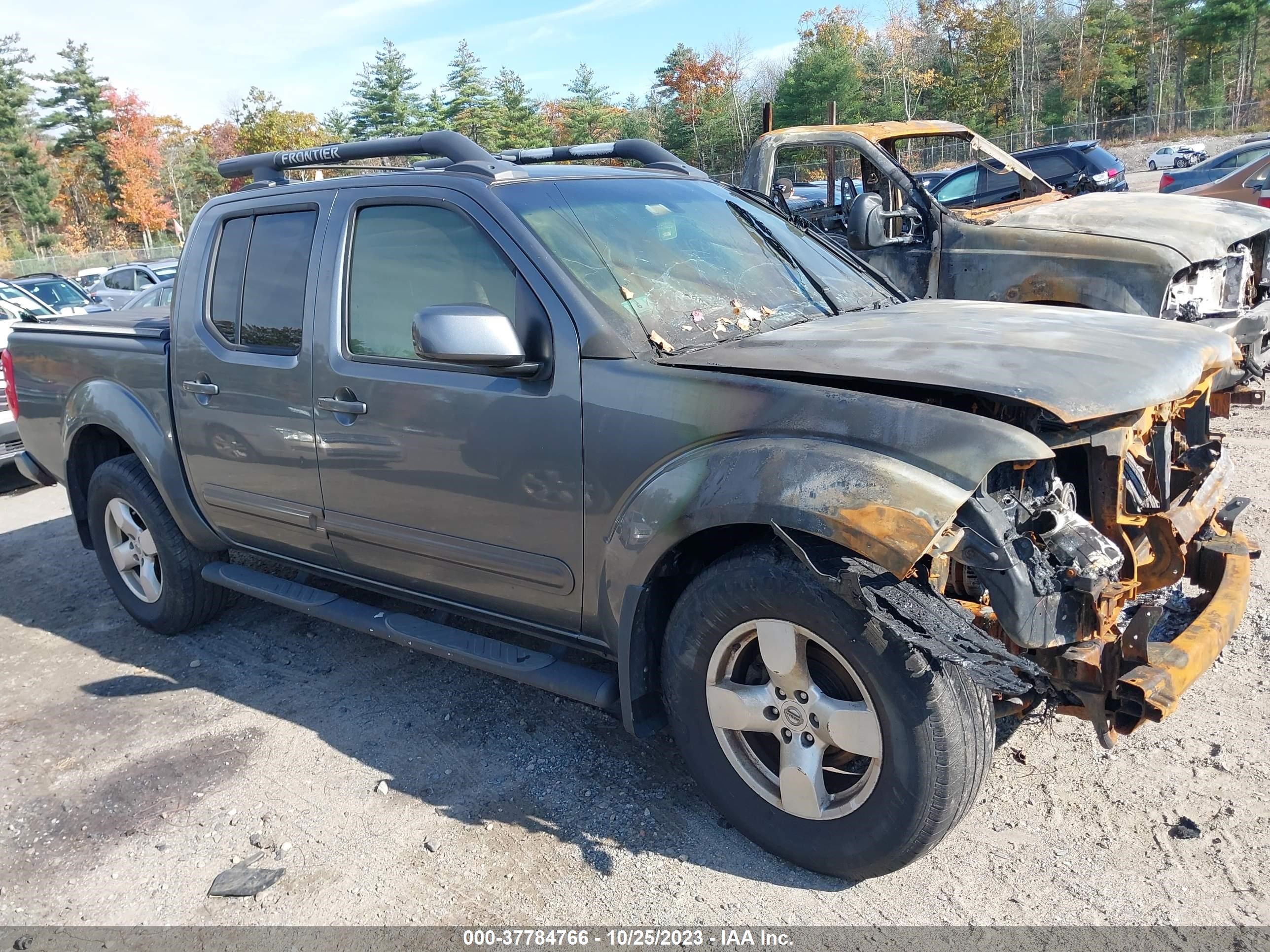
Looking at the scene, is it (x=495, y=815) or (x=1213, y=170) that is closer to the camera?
(x=495, y=815)

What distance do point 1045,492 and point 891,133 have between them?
5.53 m

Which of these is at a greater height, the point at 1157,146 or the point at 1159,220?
the point at 1157,146

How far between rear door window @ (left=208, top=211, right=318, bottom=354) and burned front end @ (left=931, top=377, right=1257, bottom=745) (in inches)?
104

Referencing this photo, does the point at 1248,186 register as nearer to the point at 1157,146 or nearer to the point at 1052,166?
the point at 1052,166

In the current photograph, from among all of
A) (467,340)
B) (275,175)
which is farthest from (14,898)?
(275,175)

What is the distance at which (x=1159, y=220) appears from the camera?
19.9ft

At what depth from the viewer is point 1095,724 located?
Result: 2.50m

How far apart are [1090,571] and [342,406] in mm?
2513

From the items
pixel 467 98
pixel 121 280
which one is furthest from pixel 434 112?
pixel 121 280

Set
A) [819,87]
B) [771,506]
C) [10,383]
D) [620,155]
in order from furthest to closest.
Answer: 1. [819,87]
2. [10,383]
3. [620,155]
4. [771,506]

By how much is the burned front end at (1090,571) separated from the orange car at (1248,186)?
11188mm

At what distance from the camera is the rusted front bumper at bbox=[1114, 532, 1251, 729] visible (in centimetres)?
235

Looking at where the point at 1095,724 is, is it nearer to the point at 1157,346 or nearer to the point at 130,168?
the point at 1157,346

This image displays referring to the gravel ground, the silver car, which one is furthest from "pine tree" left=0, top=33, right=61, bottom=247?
the gravel ground
